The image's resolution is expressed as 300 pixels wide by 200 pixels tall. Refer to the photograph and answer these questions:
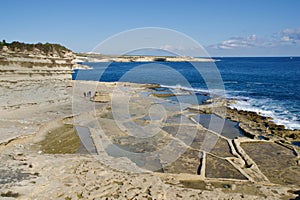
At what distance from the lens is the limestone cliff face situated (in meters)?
16.3

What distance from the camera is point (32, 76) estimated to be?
58.5 feet

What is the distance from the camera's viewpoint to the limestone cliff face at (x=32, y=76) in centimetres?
1630

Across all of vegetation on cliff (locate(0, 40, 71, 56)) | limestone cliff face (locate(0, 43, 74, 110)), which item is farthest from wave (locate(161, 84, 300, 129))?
vegetation on cliff (locate(0, 40, 71, 56))

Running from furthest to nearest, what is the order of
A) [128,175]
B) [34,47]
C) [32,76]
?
[34,47]
[32,76]
[128,175]

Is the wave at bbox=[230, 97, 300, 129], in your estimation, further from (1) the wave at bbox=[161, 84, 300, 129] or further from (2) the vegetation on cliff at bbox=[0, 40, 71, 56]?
(2) the vegetation on cliff at bbox=[0, 40, 71, 56]

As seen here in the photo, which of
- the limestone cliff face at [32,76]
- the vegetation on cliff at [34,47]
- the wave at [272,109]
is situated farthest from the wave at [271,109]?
the vegetation on cliff at [34,47]

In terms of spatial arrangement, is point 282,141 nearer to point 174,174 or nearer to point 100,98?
point 174,174

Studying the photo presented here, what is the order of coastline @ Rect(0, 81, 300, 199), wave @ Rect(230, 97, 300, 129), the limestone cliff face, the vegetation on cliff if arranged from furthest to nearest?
wave @ Rect(230, 97, 300, 129), the vegetation on cliff, the limestone cliff face, coastline @ Rect(0, 81, 300, 199)

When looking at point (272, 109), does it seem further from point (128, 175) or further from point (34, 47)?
point (34, 47)

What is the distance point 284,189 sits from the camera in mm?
10016

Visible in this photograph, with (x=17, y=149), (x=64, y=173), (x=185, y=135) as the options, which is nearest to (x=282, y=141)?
(x=185, y=135)

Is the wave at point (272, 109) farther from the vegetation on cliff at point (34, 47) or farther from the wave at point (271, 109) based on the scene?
the vegetation on cliff at point (34, 47)

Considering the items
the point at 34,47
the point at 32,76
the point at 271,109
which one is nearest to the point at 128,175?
the point at 32,76

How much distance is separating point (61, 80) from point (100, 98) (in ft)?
17.9
